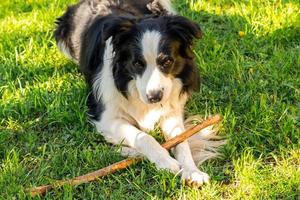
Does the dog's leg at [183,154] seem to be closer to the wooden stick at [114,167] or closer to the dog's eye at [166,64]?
the wooden stick at [114,167]

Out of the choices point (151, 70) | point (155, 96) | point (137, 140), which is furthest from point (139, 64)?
point (137, 140)

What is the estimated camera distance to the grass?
3271 mm

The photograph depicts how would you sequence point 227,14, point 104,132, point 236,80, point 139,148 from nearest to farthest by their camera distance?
point 139,148, point 104,132, point 236,80, point 227,14

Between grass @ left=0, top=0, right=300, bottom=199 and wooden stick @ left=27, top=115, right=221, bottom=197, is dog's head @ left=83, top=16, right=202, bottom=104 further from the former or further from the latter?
grass @ left=0, top=0, right=300, bottom=199

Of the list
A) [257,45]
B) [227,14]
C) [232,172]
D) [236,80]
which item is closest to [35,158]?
[232,172]

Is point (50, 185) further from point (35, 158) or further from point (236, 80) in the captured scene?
point (236, 80)

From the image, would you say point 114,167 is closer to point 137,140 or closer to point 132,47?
point 137,140

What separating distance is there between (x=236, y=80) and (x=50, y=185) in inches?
72.3

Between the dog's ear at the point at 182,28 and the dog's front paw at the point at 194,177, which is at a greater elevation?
the dog's ear at the point at 182,28

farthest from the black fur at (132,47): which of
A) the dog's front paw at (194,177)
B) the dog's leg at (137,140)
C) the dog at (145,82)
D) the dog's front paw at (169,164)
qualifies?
the dog's front paw at (194,177)

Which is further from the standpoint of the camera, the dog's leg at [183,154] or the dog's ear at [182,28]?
the dog's ear at [182,28]

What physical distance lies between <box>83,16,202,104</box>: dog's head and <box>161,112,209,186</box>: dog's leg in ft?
1.15

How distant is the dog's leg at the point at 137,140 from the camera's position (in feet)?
11.0

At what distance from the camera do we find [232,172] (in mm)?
3375
